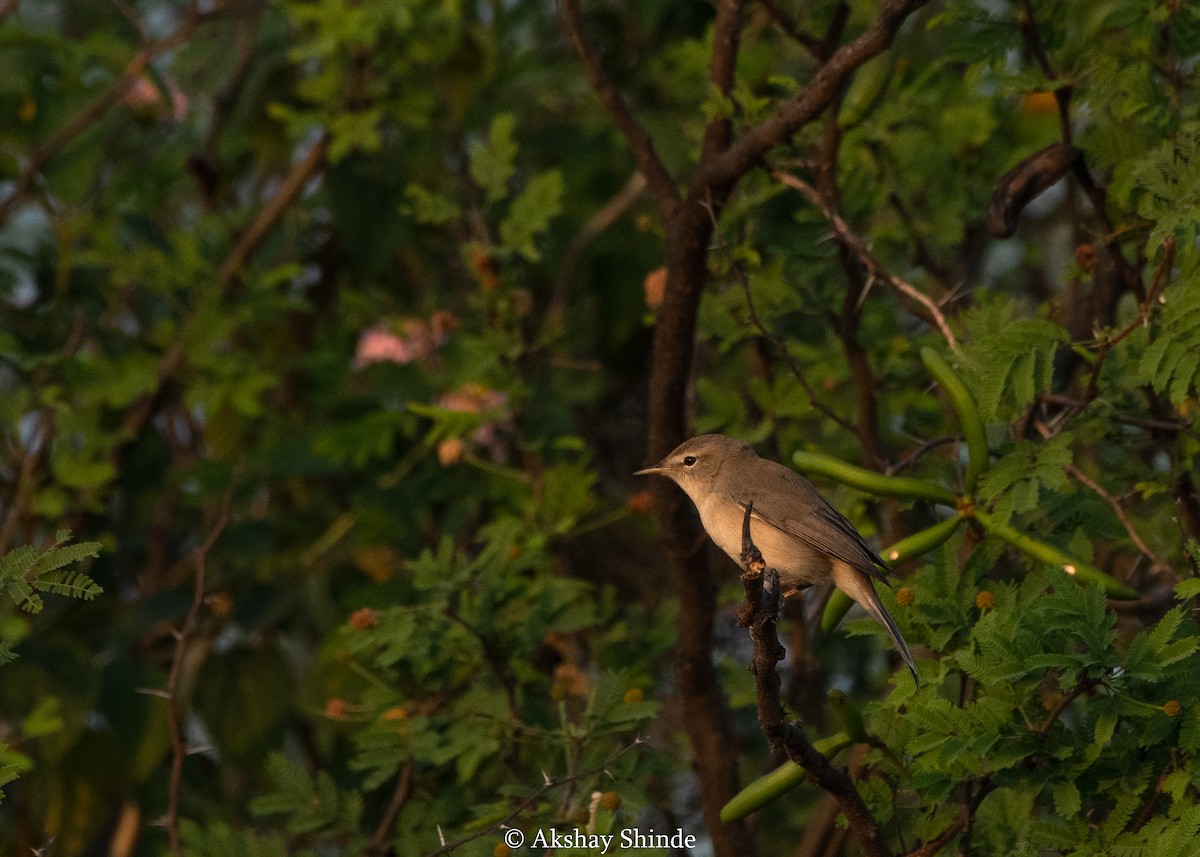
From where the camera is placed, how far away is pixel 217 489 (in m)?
5.55

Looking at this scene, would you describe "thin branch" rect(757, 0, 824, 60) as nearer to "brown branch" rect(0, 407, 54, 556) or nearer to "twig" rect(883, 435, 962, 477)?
"twig" rect(883, 435, 962, 477)

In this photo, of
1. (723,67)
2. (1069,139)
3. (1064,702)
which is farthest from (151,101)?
(1064,702)

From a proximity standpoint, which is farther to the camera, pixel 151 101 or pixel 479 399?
pixel 151 101

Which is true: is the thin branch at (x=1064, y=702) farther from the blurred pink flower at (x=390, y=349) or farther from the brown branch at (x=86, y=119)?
the brown branch at (x=86, y=119)

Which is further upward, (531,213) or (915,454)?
(531,213)

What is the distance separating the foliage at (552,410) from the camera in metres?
3.55

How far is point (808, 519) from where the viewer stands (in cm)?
388

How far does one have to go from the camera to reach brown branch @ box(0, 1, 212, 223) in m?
5.86

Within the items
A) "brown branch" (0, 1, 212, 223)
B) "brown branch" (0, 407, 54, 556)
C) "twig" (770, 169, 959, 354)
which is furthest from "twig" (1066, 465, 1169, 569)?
"brown branch" (0, 1, 212, 223)

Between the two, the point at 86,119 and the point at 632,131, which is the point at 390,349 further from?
the point at 632,131

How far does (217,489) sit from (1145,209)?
10.7ft

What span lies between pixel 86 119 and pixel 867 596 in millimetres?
3716

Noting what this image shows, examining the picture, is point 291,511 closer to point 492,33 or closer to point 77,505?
A: point 77,505

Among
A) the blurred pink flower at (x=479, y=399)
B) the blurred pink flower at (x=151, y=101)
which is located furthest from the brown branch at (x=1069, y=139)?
the blurred pink flower at (x=151, y=101)
